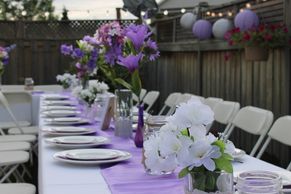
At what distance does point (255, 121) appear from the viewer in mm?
3350

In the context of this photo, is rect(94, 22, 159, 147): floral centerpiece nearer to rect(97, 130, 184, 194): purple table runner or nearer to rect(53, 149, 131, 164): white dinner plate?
rect(53, 149, 131, 164): white dinner plate

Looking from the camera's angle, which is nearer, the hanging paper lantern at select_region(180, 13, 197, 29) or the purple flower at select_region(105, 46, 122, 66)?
the purple flower at select_region(105, 46, 122, 66)

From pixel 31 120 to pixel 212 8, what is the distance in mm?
2614

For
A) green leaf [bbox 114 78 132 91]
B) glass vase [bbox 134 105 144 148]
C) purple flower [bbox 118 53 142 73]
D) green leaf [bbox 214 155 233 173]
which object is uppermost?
purple flower [bbox 118 53 142 73]

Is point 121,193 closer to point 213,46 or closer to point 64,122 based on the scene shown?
point 64,122

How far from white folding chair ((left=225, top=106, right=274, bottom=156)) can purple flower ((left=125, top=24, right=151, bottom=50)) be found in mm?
965

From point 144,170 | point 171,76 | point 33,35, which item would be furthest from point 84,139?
point 33,35

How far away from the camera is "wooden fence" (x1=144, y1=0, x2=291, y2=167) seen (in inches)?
198

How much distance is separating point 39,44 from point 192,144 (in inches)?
372

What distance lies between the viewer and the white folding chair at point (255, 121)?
3.24m

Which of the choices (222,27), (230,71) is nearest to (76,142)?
(222,27)

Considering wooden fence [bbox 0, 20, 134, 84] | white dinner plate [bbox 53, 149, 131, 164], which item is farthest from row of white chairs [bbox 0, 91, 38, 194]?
wooden fence [bbox 0, 20, 134, 84]

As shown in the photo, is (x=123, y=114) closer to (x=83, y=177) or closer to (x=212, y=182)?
(x=83, y=177)

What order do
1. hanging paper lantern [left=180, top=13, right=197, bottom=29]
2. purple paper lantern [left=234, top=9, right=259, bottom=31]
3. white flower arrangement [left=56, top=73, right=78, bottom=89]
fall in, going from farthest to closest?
hanging paper lantern [left=180, top=13, right=197, bottom=29] < white flower arrangement [left=56, top=73, right=78, bottom=89] < purple paper lantern [left=234, top=9, right=259, bottom=31]
